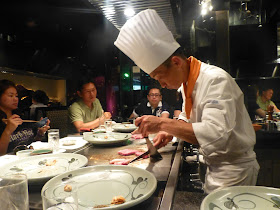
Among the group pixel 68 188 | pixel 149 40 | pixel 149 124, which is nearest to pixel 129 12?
pixel 149 40

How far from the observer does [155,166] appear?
1.38 m

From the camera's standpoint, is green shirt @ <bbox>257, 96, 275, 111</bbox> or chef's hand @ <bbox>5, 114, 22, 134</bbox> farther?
green shirt @ <bbox>257, 96, 275, 111</bbox>

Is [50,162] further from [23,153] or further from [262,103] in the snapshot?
[262,103]

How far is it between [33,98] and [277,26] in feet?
18.5

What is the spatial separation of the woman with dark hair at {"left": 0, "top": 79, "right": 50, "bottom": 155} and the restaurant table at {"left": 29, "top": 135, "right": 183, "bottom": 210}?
117 centimetres

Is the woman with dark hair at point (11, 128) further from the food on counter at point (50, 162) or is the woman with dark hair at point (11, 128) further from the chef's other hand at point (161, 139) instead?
the chef's other hand at point (161, 139)

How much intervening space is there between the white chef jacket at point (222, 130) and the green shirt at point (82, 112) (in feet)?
8.88

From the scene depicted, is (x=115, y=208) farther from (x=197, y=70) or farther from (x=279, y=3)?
(x=279, y=3)

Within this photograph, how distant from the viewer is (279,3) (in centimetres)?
439

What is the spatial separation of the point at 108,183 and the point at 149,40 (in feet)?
3.39

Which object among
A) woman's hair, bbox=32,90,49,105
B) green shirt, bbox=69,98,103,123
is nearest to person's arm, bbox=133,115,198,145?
green shirt, bbox=69,98,103,123

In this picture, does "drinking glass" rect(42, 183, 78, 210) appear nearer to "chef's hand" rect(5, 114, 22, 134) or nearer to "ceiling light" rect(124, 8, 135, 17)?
"chef's hand" rect(5, 114, 22, 134)

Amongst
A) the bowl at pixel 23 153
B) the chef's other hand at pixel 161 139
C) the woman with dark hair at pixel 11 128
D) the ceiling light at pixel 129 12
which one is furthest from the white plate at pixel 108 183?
the ceiling light at pixel 129 12

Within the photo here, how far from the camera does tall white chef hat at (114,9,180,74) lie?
1.49 meters
